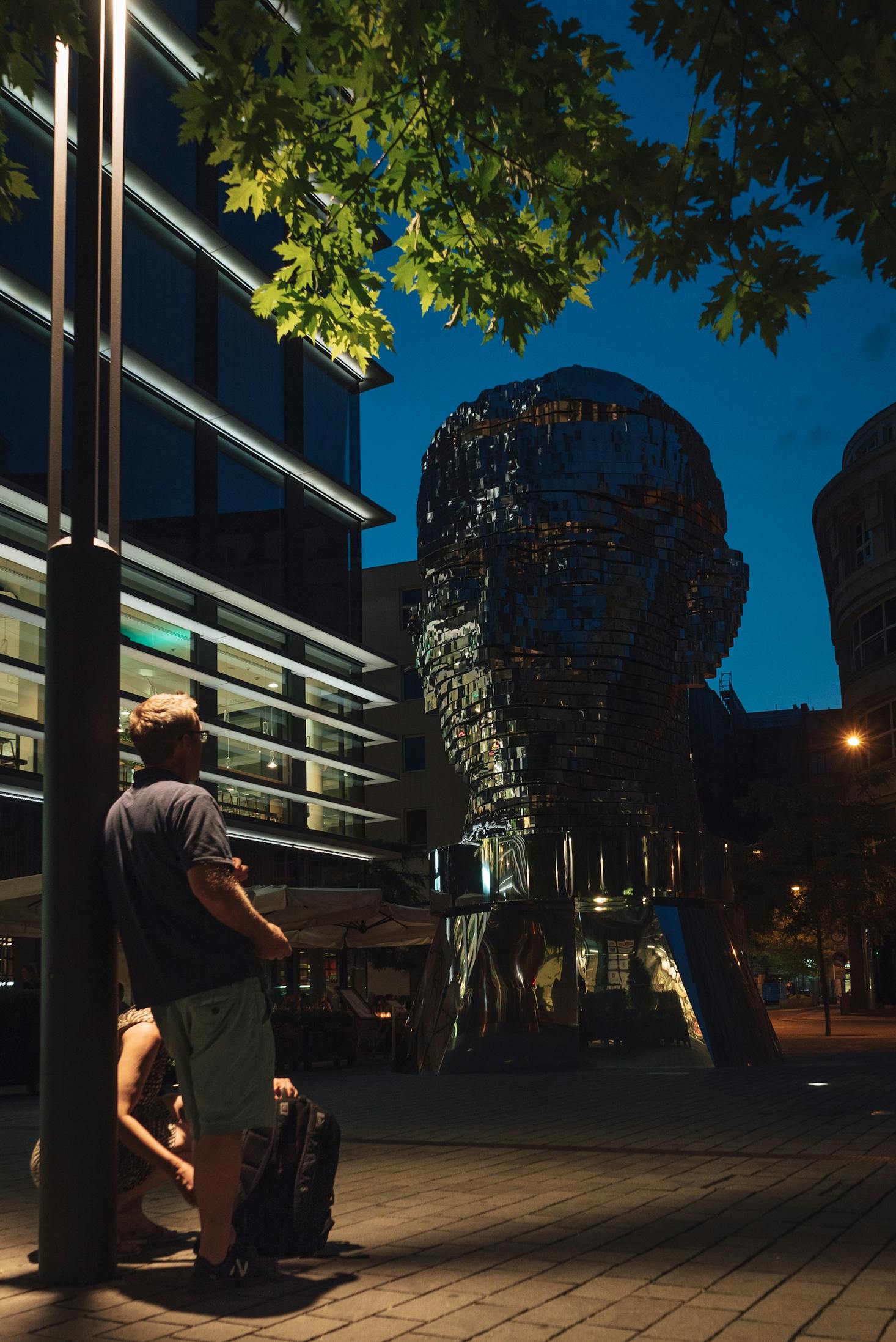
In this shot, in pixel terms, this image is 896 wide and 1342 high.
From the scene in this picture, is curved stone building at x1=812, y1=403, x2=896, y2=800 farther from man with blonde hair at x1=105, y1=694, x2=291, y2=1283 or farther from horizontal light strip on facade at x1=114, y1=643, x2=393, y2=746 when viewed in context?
man with blonde hair at x1=105, y1=694, x2=291, y2=1283

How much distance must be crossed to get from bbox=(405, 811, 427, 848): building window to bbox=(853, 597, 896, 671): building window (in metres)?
19.6

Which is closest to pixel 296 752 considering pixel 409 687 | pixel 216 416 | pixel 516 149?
pixel 216 416

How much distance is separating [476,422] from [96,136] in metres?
9.32

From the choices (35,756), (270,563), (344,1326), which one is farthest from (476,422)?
(270,563)

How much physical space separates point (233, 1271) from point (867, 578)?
4763 cm

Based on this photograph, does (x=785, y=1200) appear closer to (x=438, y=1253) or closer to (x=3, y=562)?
(x=438, y=1253)

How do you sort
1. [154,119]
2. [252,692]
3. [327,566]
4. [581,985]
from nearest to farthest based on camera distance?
[581,985]
[154,119]
[252,692]
[327,566]

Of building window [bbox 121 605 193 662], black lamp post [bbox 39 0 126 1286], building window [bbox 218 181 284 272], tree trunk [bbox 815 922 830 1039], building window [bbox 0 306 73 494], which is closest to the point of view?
black lamp post [bbox 39 0 126 1286]

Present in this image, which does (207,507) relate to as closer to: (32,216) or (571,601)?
(32,216)

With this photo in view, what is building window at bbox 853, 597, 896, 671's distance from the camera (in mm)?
47750

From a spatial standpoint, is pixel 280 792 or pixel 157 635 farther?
pixel 280 792

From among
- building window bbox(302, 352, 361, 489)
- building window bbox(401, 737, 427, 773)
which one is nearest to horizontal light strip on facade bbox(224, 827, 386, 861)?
building window bbox(401, 737, 427, 773)

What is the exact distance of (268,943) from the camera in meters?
4.10

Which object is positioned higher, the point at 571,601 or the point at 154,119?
the point at 154,119
